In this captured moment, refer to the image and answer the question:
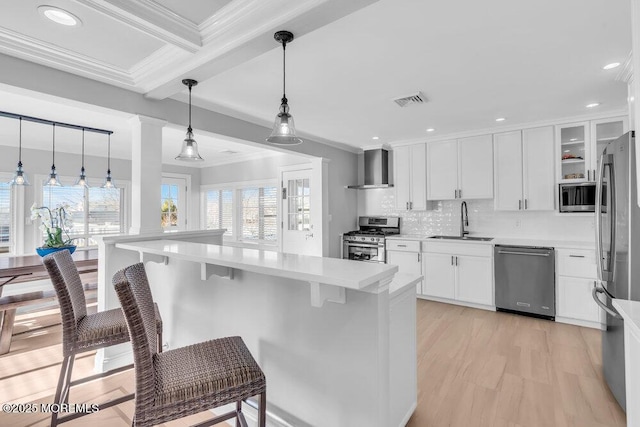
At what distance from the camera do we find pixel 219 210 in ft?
22.5

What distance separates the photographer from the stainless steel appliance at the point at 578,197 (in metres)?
3.58

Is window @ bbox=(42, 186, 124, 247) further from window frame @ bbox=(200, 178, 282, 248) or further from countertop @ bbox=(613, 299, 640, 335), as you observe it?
countertop @ bbox=(613, 299, 640, 335)

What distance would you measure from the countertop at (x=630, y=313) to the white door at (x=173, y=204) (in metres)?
7.07

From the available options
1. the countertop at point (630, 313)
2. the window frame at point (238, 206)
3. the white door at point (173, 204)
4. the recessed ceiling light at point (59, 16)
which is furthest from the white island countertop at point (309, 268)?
the white door at point (173, 204)

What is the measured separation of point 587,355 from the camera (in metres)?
2.81

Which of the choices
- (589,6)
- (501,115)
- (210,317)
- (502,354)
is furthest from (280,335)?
(501,115)

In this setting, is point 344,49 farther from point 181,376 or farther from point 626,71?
point 626,71

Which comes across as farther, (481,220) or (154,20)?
(481,220)

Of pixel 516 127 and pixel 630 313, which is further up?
pixel 516 127

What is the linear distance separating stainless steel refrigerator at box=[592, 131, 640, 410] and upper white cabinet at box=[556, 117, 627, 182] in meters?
1.70

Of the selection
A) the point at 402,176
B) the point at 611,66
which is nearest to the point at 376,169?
the point at 402,176

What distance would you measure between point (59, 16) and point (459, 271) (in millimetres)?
4499

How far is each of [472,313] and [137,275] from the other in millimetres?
3811

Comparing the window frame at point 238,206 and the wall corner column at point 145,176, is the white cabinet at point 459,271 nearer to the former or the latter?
the window frame at point 238,206
